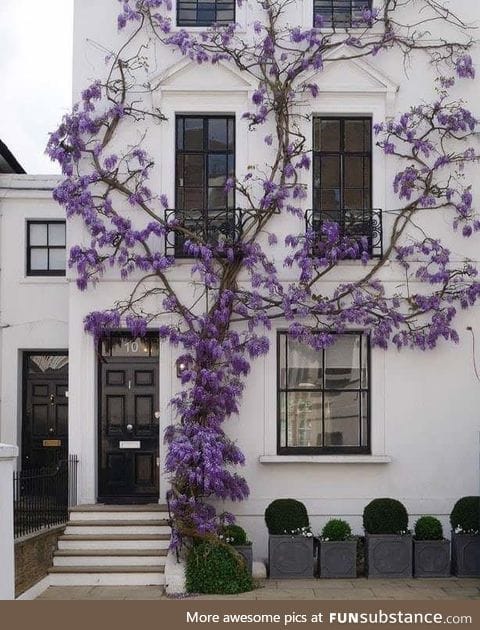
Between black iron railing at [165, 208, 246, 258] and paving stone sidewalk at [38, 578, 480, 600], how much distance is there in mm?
5004

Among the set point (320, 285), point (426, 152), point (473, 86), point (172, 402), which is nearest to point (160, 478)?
point (172, 402)

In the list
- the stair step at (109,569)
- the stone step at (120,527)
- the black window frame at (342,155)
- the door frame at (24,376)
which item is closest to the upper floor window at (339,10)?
the black window frame at (342,155)

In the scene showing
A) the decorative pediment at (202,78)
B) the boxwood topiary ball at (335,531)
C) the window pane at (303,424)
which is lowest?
the boxwood topiary ball at (335,531)

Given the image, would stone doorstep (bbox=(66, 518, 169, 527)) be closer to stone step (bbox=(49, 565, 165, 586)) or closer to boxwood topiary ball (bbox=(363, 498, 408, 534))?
stone step (bbox=(49, 565, 165, 586))

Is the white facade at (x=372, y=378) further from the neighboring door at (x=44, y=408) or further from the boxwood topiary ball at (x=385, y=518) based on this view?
the neighboring door at (x=44, y=408)

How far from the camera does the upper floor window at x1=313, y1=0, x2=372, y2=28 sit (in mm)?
14844

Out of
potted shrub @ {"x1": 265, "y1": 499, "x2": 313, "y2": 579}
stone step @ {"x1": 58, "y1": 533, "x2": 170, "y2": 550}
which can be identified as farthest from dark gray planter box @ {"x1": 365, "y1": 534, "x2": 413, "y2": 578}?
stone step @ {"x1": 58, "y1": 533, "x2": 170, "y2": 550}

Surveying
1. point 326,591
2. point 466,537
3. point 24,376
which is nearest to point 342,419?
point 466,537

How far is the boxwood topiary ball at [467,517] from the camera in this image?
44.3 ft

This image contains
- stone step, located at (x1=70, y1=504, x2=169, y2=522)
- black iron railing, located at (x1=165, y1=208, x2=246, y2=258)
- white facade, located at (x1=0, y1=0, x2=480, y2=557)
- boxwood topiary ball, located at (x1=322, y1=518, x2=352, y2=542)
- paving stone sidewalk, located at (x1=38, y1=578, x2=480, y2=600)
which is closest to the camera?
paving stone sidewalk, located at (x1=38, y1=578, x2=480, y2=600)

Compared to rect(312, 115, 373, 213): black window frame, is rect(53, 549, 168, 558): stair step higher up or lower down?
lower down

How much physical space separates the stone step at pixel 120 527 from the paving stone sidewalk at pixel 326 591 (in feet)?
3.11

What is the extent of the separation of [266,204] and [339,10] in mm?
3492

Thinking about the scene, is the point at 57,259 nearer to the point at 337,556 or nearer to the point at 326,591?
the point at 337,556
